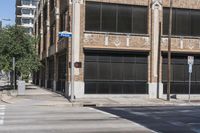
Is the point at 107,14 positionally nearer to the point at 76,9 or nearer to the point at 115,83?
the point at 76,9

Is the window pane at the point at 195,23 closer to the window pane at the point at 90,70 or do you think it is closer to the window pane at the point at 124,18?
the window pane at the point at 124,18

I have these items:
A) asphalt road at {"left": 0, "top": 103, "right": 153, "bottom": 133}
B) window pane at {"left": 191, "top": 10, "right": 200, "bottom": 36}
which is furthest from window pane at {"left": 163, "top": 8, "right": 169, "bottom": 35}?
asphalt road at {"left": 0, "top": 103, "right": 153, "bottom": 133}

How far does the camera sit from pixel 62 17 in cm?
3844

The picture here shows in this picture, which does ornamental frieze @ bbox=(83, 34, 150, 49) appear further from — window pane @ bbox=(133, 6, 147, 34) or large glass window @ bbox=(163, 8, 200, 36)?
large glass window @ bbox=(163, 8, 200, 36)

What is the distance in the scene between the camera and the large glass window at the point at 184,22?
3566 centimetres

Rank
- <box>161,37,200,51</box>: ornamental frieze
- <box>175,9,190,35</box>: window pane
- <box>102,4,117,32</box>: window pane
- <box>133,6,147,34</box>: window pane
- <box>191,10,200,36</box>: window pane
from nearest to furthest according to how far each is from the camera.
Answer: <box>102,4,117,32</box>: window pane
<box>133,6,147,34</box>: window pane
<box>161,37,200,51</box>: ornamental frieze
<box>175,9,190,35</box>: window pane
<box>191,10,200,36</box>: window pane

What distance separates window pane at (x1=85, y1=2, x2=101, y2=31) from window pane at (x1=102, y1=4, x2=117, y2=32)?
0.43 metres

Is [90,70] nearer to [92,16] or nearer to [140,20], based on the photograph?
[92,16]

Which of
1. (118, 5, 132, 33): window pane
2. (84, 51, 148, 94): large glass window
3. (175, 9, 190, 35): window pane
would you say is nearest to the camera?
(84, 51, 148, 94): large glass window

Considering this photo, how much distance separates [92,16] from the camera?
33562mm

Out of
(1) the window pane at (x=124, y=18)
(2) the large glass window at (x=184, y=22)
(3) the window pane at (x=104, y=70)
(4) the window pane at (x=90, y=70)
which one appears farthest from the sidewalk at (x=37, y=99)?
(2) the large glass window at (x=184, y=22)

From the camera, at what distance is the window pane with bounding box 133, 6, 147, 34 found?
3472cm

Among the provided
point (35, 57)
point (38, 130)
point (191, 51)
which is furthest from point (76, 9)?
point (38, 130)

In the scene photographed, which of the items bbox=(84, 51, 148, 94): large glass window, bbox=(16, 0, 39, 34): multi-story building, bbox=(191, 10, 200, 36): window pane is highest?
bbox=(16, 0, 39, 34): multi-story building
